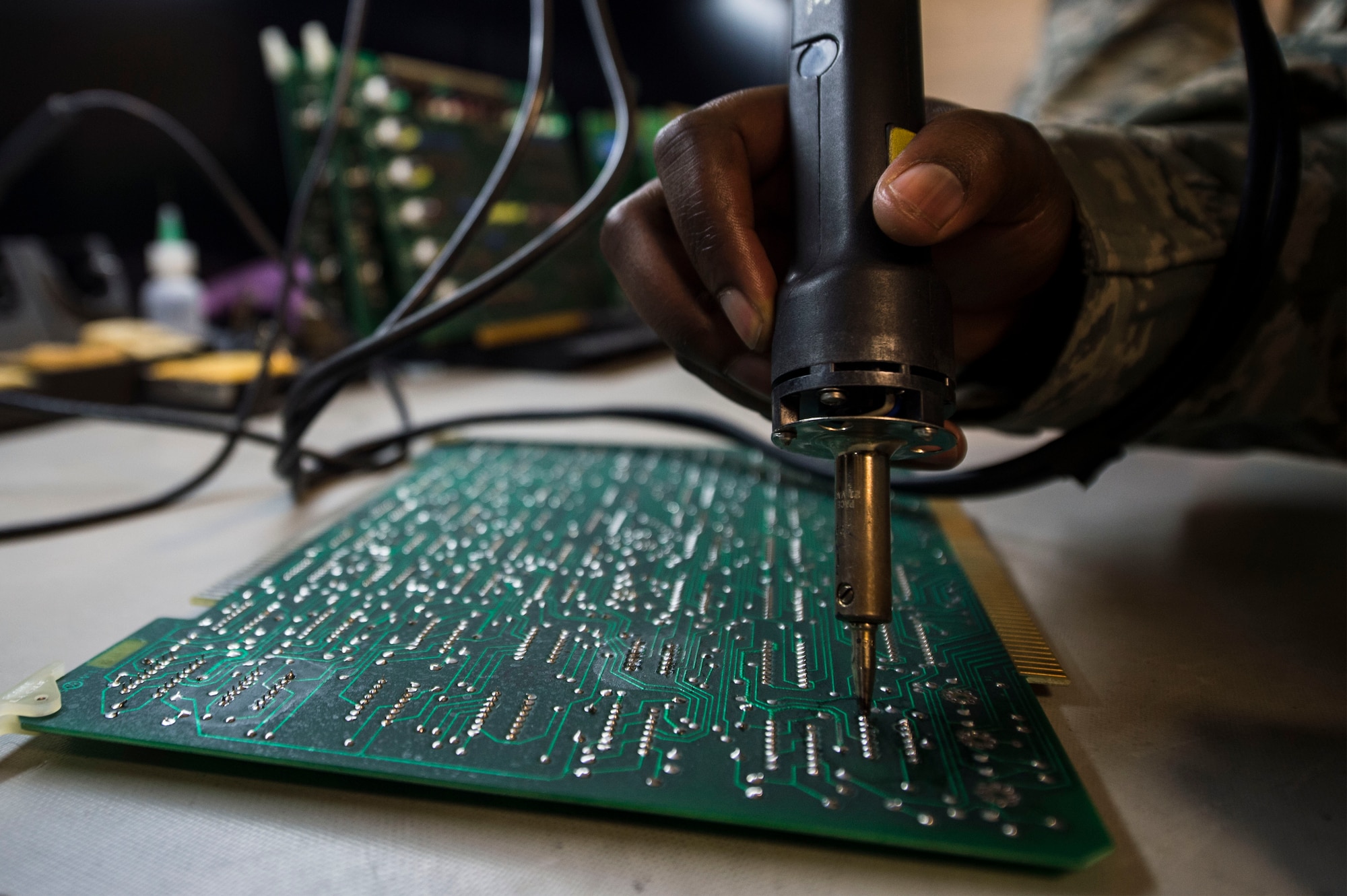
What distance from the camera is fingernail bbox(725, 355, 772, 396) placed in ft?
1.47

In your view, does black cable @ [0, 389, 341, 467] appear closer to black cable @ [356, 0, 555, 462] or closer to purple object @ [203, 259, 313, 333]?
black cable @ [356, 0, 555, 462]

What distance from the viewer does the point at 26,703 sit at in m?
0.35

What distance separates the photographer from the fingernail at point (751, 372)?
45 centimetres

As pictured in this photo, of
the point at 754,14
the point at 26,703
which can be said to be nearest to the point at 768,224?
the point at 26,703

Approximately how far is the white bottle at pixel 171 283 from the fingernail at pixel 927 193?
1.22m

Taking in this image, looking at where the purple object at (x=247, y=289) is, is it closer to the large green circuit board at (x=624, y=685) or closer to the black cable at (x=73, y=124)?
the black cable at (x=73, y=124)

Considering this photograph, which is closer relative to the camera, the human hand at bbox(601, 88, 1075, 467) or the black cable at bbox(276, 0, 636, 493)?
the human hand at bbox(601, 88, 1075, 467)

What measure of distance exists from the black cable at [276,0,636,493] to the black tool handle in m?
0.22

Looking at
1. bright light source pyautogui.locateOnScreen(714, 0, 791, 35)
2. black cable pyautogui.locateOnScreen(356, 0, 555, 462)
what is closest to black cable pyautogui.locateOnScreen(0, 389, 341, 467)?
black cable pyautogui.locateOnScreen(356, 0, 555, 462)

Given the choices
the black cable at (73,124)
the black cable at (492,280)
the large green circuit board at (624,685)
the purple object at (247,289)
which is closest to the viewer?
the large green circuit board at (624,685)

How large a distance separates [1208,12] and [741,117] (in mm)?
939

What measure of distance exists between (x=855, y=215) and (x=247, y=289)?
123 centimetres

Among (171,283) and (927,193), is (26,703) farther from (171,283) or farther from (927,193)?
(171,283)

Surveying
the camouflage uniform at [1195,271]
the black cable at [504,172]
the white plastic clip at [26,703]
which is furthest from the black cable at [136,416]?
the camouflage uniform at [1195,271]
